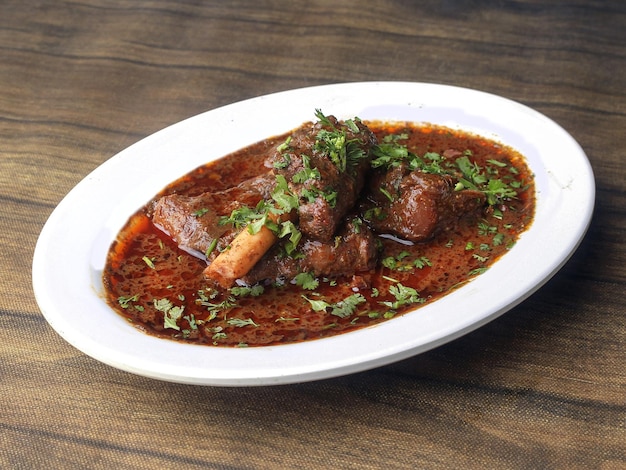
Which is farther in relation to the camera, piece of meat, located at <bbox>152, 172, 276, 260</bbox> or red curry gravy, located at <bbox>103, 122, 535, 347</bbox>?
piece of meat, located at <bbox>152, 172, 276, 260</bbox>

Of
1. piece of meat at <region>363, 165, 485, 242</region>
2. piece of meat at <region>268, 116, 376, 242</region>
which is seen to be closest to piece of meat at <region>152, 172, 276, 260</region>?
piece of meat at <region>268, 116, 376, 242</region>

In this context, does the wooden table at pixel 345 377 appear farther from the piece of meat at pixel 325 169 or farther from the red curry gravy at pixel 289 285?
the piece of meat at pixel 325 169

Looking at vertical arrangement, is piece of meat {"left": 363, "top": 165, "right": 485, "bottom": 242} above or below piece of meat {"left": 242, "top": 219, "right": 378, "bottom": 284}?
above

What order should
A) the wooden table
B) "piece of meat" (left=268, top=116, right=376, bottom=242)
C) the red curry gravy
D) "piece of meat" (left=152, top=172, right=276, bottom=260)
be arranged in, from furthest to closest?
1. "piece of meat" (left=152, top=172, right=276, bottom=260)
2. "piece of meat" (left=268, top=116, right=376, bottom=242)
3. the red curry gravy
4. the wooden table

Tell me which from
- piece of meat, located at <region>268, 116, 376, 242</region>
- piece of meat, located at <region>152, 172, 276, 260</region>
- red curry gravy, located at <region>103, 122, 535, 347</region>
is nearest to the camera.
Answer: red curry gravy, located at <region>103, 122, 535, 347</region>

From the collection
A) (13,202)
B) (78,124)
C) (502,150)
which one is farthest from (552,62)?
(13,202)

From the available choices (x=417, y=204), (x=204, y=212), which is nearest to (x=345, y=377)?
(x=417, y=204)

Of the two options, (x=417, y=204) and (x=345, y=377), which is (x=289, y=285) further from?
(x=417, y=204)

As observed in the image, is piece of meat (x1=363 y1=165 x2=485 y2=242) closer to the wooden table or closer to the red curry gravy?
the red curry gravy
